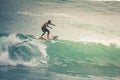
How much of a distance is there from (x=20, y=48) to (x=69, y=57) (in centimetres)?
86

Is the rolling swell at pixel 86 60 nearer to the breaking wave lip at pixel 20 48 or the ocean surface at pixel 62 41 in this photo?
the ocean surface at pixel 62 41

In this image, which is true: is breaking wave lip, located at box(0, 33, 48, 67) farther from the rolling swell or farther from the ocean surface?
the rolling swell

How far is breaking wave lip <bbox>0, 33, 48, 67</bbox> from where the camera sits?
16.0 feet

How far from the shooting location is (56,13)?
4875mm

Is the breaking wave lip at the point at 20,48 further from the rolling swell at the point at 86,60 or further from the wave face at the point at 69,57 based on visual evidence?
the rolling swell at the point at 86,60

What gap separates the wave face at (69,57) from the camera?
4.81 metres

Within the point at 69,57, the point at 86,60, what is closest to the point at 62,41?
the point at 69,57

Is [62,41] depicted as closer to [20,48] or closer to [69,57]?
[69,57]

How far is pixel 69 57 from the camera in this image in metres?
4.82

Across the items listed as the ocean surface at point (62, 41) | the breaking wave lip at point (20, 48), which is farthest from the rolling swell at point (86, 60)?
the breaking wave lip at point (20, 48)

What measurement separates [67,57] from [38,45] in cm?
56

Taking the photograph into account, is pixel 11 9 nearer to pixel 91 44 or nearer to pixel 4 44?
pixel 4 44

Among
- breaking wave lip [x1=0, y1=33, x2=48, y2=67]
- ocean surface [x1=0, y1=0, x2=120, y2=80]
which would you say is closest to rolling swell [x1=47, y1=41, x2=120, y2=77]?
ocean surface [x1=0, y1=0, x2=120, y2=80]

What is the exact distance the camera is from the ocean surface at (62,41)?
15.8 feet
